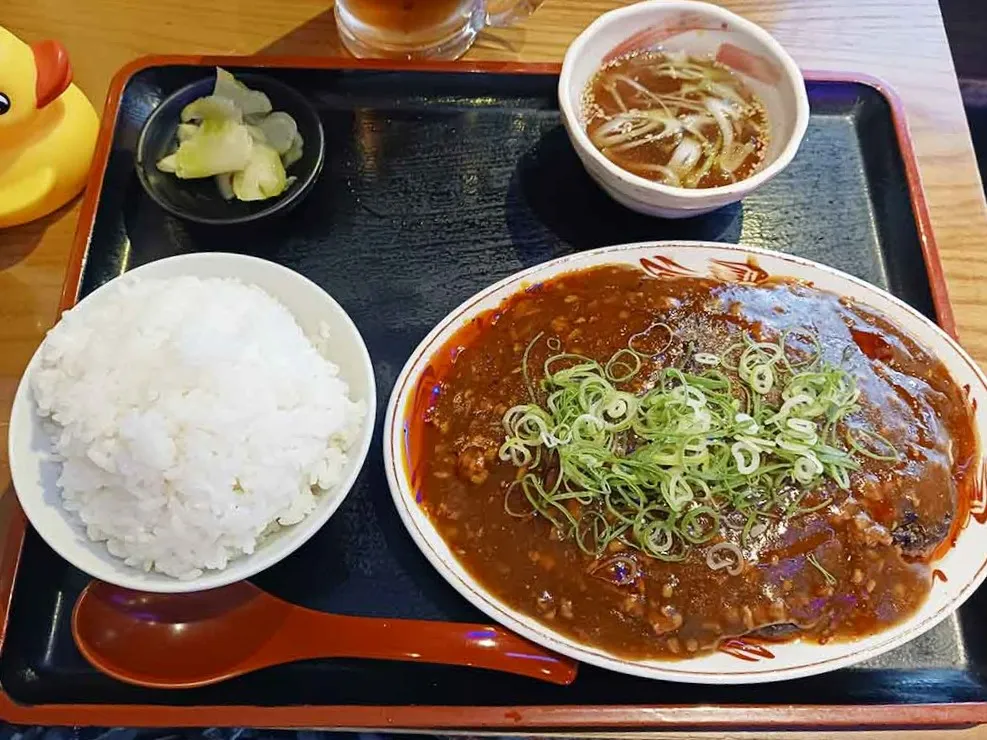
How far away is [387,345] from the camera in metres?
2.18

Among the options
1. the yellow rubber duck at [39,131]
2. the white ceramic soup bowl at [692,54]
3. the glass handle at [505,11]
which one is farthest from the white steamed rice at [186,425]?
the glass handle at [505,11]

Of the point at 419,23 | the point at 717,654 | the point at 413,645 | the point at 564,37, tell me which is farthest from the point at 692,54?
the point at 413,645

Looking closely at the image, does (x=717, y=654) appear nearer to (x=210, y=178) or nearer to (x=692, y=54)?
(x=692, y=54)

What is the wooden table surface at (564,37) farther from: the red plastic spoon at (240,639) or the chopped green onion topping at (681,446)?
the red plastic spoon at (240,639)

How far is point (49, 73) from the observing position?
2070 mm

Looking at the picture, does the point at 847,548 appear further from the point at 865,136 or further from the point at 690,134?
the point at 865,136

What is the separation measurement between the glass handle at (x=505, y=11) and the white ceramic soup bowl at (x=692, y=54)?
0.48 meters

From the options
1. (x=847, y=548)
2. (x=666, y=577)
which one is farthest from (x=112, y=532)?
(x=847, y=548)

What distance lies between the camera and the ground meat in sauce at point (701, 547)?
174cm

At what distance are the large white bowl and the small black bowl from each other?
1.98 feet

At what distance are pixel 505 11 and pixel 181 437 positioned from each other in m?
1.70

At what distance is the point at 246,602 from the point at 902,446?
4.99ft

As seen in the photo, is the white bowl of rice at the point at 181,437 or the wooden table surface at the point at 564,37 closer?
the white bowl of rice at the point at 181,437

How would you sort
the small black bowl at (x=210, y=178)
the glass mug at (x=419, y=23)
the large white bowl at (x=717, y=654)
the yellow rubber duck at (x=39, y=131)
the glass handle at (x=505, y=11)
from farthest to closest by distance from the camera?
the glass handle at (x=505, y=11)
the glass mug at (x=419, y=23)
the small black bowl at (x=210, y=178)
the yellow rubber duck at (x=39, y=131)
the large white bowl at (x=717, y=654)
